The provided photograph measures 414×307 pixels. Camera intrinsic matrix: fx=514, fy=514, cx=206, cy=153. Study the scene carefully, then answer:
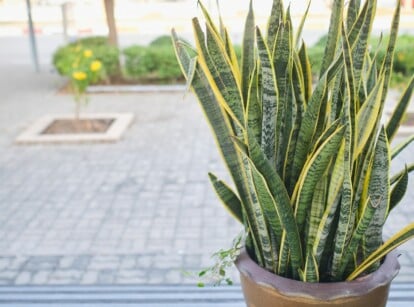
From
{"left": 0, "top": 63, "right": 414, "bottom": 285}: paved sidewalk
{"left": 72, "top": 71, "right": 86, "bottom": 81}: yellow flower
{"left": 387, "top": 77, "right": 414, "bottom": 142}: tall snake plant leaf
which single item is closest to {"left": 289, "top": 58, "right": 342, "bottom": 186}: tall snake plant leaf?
{"left": 387, "top": 77, "right": 414, "bottom": 142}: tall snake plant leaf

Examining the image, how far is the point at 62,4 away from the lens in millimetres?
9102

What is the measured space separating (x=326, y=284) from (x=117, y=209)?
2539 millimetres

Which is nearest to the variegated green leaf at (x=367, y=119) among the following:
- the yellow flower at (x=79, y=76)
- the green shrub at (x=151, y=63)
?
the yellow flower at (x=79, y=76)

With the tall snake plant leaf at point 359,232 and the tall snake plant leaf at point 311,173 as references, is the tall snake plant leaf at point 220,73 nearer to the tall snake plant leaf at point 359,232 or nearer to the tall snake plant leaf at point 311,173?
the tall snake plant leaf at point 311,173

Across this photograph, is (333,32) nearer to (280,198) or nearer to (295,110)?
(295,110)

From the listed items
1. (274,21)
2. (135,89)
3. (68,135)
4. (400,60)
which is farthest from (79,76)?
(274,21)

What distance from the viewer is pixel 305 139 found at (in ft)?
3.67

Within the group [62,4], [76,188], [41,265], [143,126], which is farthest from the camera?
[62,4]

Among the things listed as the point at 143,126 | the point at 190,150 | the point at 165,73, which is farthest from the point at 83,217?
the point at 165,73

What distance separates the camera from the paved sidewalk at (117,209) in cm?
275

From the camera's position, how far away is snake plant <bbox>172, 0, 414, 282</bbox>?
3.41 ft

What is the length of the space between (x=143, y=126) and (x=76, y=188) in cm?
174

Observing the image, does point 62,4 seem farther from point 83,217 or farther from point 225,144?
point 225,144

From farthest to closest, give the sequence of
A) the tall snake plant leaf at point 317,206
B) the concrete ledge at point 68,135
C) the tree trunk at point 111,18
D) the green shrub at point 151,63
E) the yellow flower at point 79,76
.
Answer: the tree trunk at point 111,18 < the green shrub at point 151,63 < the yellow flower at point 79,76 < the concrete ledge at point 68,135 < the tall snake plant leaf at point 317,206
